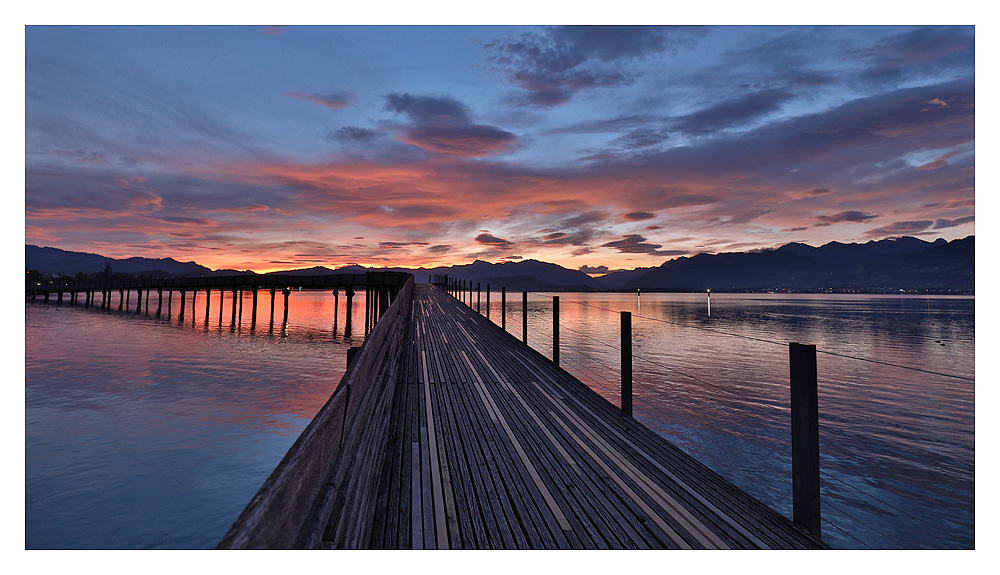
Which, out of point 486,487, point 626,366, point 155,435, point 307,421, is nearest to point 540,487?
point 486,487

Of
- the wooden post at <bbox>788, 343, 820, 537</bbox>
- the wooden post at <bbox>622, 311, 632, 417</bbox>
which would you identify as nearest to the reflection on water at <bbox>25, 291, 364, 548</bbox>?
the wooden post at <bbox>622, 311, 632, 417</bbox>

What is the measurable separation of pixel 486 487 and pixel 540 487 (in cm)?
57

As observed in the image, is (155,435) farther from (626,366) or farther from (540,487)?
(626,366)

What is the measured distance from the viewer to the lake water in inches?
289

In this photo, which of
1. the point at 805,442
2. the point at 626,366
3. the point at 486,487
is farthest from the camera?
the point at 626,366

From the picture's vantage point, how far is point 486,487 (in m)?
4.59

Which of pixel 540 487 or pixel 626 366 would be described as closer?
pixel 540 487

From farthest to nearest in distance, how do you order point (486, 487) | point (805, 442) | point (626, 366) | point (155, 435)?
point (155, 435)
point (626, 366)
point (486, 487)
point (805, 442)

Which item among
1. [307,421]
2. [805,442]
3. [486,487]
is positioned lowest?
[307,421]

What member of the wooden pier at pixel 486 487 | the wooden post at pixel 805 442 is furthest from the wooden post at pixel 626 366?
the wooden post at pixel 805 442

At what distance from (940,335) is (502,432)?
46.6 m

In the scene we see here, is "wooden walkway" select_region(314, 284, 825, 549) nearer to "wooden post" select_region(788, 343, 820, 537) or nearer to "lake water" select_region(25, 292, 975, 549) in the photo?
"wooden post" select_region(788, 343, 820, 537)

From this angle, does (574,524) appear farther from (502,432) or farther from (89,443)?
(89,443)

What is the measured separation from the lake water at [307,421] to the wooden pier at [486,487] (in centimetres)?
203
